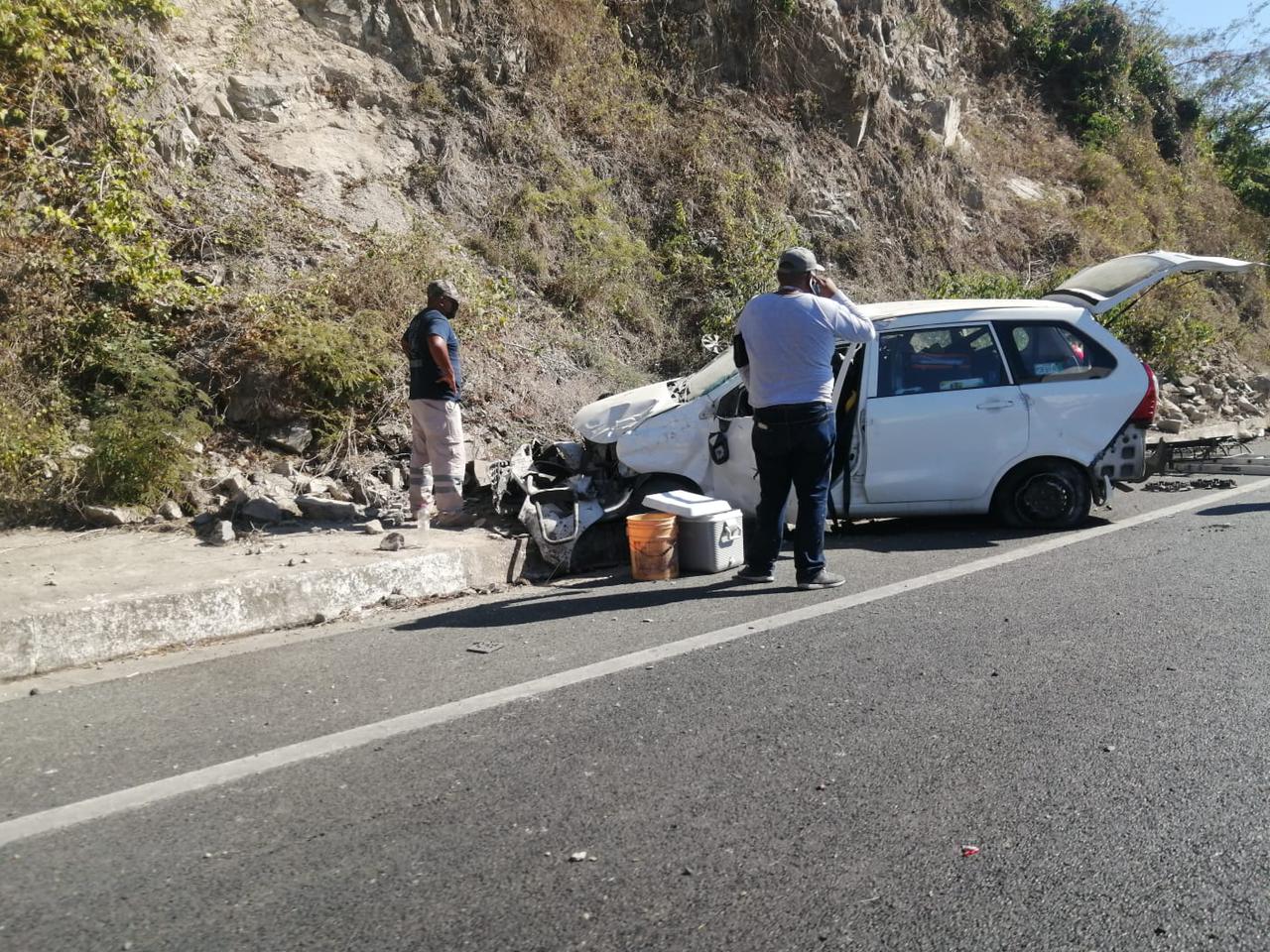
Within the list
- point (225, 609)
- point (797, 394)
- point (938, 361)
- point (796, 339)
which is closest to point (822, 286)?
point (796, 339)

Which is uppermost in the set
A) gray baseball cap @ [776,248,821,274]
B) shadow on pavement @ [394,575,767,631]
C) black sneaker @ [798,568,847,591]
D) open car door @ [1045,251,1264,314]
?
open car door @ [1045,251,1264,314]

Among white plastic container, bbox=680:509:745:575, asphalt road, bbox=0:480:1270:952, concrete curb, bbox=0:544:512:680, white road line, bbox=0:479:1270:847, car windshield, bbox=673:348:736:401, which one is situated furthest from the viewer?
car windshield, bbox=673:348:736:401

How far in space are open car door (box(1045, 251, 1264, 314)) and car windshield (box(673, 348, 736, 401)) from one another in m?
2.84

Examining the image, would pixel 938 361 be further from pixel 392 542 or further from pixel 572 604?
pixel 392 542

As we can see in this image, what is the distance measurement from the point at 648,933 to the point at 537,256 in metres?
10.7

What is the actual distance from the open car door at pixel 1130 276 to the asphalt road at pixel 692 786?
3.16m

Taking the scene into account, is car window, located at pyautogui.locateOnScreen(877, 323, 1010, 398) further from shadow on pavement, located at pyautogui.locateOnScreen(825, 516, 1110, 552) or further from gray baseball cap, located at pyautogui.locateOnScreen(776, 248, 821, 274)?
gray baseball cap, located at pyautogui.locateOnScreen(776, 248, 821, 274)

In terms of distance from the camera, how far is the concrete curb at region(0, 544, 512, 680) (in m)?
5.04

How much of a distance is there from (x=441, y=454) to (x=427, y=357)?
74 centimetres

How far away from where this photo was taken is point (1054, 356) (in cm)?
785

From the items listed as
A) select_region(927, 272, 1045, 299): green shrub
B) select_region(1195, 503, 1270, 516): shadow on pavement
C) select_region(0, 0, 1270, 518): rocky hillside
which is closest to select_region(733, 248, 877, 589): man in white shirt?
select_region(1195, 503, 1270, 516): shadow on pavement

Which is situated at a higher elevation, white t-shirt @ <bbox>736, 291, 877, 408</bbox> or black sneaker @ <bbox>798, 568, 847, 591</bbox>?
white t-shirt @ <bbox>736, 291, 877, 408</bbox>

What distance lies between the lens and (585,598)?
6.31 metres

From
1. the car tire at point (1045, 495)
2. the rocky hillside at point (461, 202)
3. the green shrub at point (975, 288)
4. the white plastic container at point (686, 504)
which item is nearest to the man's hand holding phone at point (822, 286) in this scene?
the white plastic container at point (686, 504)
